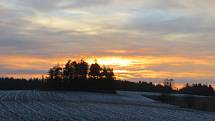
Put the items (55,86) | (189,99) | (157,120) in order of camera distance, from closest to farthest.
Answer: (157,120) < (189,99) < (55,86)

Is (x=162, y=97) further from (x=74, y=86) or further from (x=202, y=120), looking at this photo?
(x=202, y=120)

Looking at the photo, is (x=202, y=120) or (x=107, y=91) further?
(x=107, y=91)

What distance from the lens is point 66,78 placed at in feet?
656

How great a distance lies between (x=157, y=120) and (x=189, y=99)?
2253 inches

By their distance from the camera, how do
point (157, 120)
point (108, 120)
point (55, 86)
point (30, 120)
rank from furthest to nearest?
1. point (55, 86)
2. point (157, 120)
3. point (108, 120)
4. point (30, 120)

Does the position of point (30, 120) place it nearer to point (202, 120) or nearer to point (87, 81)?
point (202, 120)

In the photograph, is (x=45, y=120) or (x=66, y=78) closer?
(x=45, y=120)

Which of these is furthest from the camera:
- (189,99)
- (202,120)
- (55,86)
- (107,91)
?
(55,86)

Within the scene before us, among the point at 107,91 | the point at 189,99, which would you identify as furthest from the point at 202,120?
the point at 107,91

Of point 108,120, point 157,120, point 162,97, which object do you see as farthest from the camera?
point 162,97

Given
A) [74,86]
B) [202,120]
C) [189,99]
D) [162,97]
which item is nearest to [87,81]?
[74,86]

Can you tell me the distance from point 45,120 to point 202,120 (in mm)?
17878

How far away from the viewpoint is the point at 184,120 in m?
53.2

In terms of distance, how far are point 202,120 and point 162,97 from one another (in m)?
79.0
